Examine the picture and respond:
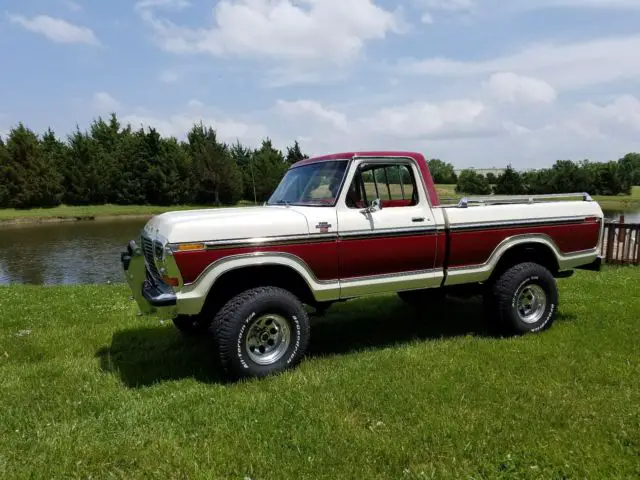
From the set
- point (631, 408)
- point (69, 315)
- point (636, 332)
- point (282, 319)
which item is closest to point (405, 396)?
point (282, 319)

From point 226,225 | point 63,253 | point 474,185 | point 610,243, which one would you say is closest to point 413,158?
point 226,225

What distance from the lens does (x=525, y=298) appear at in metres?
6.60

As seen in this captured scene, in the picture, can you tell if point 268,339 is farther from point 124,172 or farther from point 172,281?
point 124,172

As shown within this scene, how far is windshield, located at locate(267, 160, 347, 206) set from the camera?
19.1ft

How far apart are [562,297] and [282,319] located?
17.9 ft

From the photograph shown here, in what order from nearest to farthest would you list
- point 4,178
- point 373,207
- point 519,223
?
1. point 373,207
2. point 519,223
3. point 4,178

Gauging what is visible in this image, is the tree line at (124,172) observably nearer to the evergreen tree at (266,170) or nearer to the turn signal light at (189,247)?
the evergreen tree at (266,170)

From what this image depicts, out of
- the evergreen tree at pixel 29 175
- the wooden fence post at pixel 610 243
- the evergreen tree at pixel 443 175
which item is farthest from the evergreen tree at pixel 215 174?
the wooden fence post at pixel 610 243

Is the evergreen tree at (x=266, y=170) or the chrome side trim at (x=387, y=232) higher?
the evergreen tree at (x=266, y=170)

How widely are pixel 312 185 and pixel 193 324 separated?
7.29ft

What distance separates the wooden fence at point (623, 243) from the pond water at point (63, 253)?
15.5 meters

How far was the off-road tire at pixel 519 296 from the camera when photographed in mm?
6293

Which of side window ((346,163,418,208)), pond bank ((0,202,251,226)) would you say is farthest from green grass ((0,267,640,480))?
pond bank ((0,202,251,226))

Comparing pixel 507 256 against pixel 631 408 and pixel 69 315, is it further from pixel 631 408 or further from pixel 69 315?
pixel 69 315
